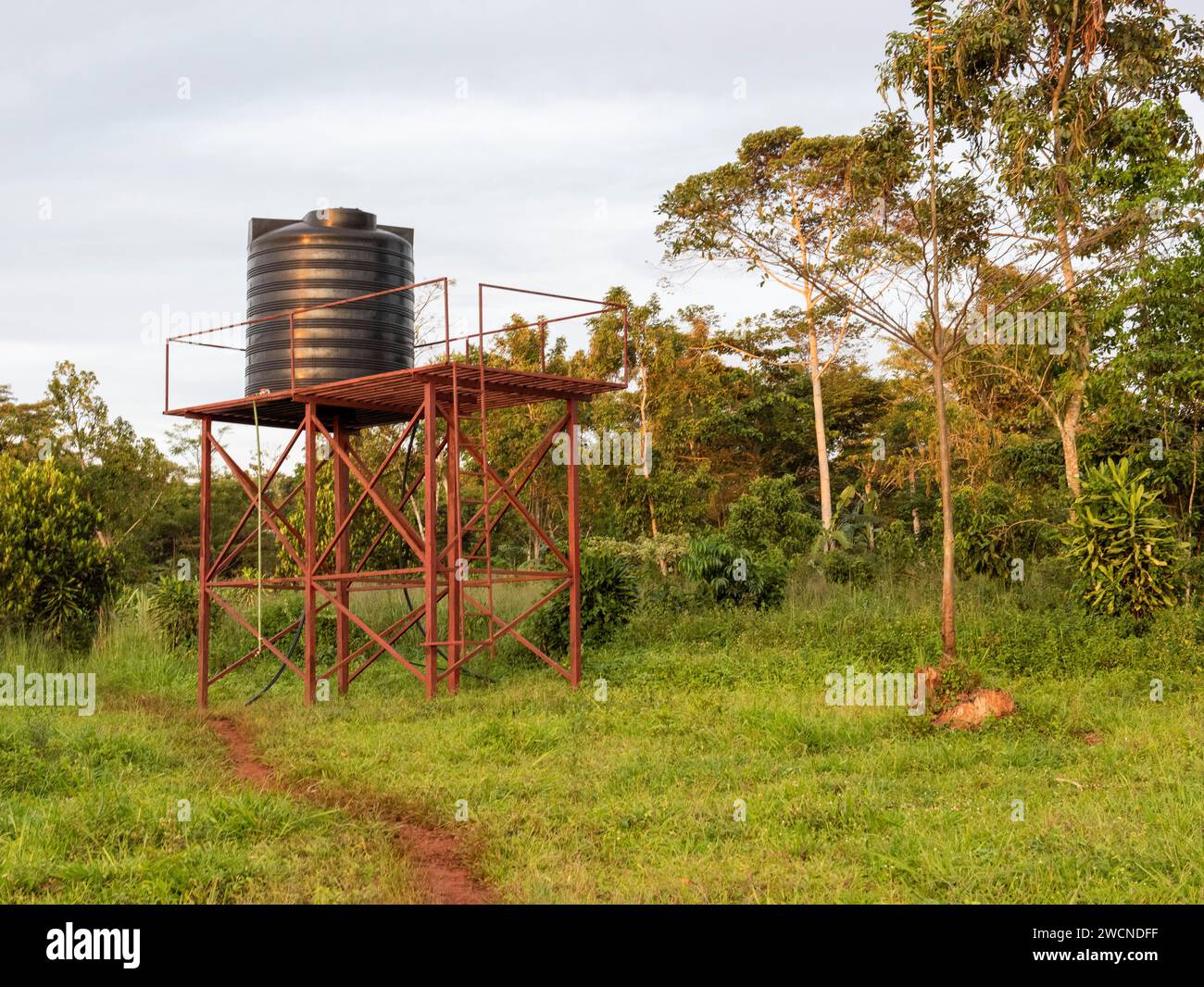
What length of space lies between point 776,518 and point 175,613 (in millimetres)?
12991

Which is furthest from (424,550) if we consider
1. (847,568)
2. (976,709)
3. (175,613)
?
(847,568)

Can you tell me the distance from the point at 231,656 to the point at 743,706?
10.1 meters

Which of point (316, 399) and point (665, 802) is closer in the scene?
point (665, 802)

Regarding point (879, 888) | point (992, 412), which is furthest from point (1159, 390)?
point (879, 888)

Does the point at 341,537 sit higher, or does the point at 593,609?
the point at 341,537

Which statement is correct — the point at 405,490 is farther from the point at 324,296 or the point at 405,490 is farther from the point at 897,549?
the point at 897,549

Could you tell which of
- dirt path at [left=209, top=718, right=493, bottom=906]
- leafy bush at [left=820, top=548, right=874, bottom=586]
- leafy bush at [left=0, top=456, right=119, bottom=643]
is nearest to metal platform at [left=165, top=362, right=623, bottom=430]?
leafy bush at [left=0, top=456, right=119, bottom=643]

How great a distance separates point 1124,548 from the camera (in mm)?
14562

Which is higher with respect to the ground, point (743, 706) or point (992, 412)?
point (992, 412)

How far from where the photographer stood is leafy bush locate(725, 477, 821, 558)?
2480cm

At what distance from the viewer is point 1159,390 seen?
53.7ft

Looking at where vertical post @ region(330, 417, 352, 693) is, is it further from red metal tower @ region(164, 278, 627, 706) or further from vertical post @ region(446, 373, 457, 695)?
vertical post @ region(446, 373, 457, 695)
